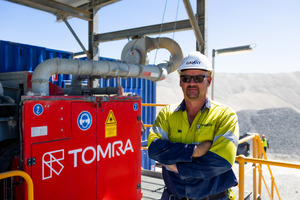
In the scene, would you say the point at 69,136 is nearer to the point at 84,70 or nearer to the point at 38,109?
the point at 38,109

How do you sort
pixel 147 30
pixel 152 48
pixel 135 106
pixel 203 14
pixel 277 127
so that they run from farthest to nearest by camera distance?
pixel 277 127
pixel 147 30
pixel 152 48
pixel 203 14
pixel 135 106

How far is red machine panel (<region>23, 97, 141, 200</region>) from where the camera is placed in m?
2.68

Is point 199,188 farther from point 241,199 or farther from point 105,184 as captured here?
point 105,184

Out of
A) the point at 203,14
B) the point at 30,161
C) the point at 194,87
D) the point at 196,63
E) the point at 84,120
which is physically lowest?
the point at 30,161

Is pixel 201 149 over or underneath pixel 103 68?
underneath

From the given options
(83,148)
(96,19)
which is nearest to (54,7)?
(96,19)

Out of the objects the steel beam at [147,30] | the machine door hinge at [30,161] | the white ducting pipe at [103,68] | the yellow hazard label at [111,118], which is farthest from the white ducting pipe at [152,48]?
the machine door hinge at [30,161]

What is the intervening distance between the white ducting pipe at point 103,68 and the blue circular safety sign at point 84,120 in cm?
50

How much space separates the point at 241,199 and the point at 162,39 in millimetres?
3915

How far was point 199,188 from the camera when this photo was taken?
1986mm

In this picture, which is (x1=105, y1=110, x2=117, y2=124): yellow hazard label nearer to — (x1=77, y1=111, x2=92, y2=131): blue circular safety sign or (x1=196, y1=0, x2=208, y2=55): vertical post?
(x1=77, y1=111, x2=92, y2=131): blue circular safety sign

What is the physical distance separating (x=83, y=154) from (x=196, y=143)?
1.67 meters

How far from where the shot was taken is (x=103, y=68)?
3.74m

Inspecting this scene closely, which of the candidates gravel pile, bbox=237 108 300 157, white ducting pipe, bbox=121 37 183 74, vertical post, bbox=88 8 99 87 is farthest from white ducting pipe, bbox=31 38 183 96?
gravel pile, bbox=237 108 300 157
